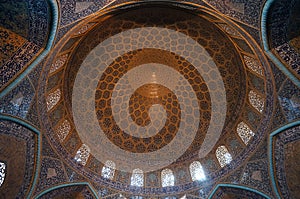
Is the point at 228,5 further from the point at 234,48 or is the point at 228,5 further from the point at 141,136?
the point at 141,136

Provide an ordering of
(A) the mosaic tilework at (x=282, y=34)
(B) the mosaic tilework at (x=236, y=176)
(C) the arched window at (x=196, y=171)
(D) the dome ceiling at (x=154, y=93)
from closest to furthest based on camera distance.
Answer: (A) the mosaic tilework at (x=282, y=34)
(D) the dome ceiling at (x=154, y=93)
(B) the mosaic tilework at (x=236, y=176)
(C) the arched window at (x=196, y=171)

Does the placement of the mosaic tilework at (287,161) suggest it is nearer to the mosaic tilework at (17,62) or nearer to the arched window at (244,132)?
the arched window at (244,132)

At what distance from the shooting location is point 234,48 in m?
9.67

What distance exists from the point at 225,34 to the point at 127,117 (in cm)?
546

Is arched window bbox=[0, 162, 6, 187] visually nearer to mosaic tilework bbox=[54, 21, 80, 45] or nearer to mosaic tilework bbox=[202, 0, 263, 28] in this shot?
mosaic tilework bbox=[54, 21, 80, 45]

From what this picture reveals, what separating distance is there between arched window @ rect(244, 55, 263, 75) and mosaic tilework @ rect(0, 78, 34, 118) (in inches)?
264

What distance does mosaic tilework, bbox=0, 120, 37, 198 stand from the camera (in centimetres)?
834

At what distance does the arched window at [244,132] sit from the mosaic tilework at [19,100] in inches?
284

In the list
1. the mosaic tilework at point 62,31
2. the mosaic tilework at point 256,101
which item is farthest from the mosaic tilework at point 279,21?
the mosaic tilework at point 62,31

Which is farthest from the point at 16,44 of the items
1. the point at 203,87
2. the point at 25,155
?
the point at 203,87

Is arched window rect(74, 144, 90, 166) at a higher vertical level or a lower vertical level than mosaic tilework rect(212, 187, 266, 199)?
higher

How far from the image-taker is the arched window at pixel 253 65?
8.94 meters

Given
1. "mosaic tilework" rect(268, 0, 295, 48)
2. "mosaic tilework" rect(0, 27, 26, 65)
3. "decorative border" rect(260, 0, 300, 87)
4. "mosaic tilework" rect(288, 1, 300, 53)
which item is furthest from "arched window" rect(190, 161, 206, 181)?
"mosaic tilework" rect(0, 27, 26, 65)

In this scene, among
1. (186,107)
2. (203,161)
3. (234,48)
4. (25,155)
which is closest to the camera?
(25,155)
